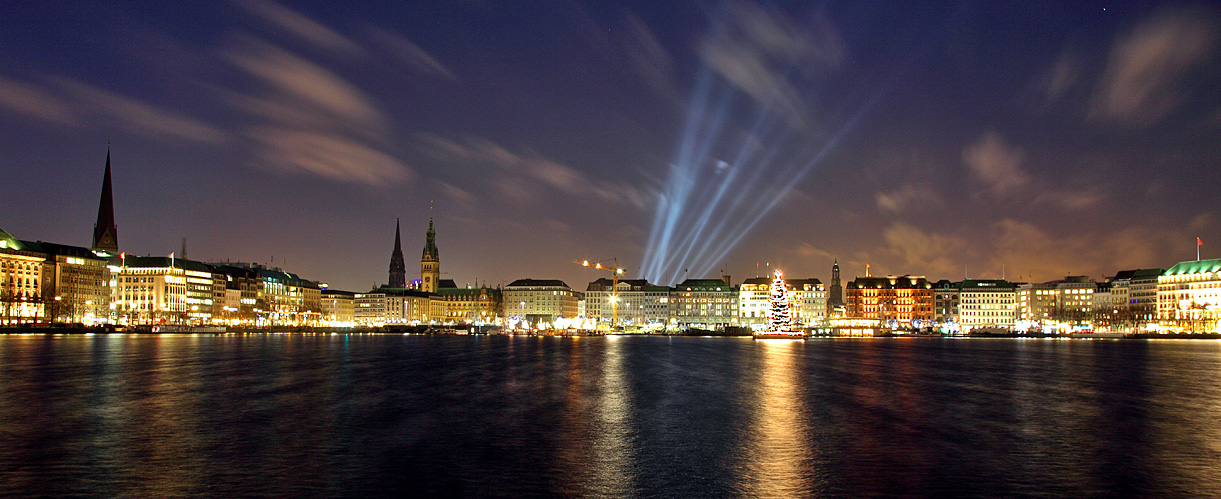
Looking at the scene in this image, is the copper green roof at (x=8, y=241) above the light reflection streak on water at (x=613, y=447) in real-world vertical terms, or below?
above

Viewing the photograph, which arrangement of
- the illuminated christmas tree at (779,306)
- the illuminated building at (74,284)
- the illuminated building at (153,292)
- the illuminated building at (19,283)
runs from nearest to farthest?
the illuminated christmas tree at (779,306) < the illuminated building at (19,283) < the illuminated building at (74,284) < the illuminated building at (153,292)

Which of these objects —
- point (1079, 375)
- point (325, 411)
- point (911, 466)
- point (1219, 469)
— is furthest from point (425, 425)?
point (1079, 375)

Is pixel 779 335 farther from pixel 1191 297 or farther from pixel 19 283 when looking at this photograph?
pixel 19 283

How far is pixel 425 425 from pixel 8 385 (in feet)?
81.3

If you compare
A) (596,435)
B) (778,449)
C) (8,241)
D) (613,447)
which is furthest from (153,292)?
(778,449)

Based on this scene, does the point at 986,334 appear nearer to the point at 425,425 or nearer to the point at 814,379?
the point at 814,379

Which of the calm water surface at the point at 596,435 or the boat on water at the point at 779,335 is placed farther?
the boat on water at the point at 779,335

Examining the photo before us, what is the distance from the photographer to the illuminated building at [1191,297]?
6860 inches

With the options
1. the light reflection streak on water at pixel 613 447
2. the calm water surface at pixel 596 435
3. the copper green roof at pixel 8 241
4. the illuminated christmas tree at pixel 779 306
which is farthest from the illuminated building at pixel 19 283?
the light reflection streak on water at pixel 613 447

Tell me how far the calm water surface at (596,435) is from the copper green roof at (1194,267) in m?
156

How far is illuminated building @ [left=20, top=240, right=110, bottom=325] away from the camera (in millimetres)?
155250

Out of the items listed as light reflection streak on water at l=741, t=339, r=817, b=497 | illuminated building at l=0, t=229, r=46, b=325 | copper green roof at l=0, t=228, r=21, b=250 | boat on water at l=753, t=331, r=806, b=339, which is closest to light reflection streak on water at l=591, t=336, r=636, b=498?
light reflection streak on water at l=741, t=339, r=817, b=497

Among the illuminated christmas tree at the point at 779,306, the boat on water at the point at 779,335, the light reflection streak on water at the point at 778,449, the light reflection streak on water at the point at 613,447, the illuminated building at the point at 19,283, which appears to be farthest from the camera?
the boat on water at the point at 779,335

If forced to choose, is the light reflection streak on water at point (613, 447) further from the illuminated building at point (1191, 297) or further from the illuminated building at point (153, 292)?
the illuminated building at point (1191, 297)
